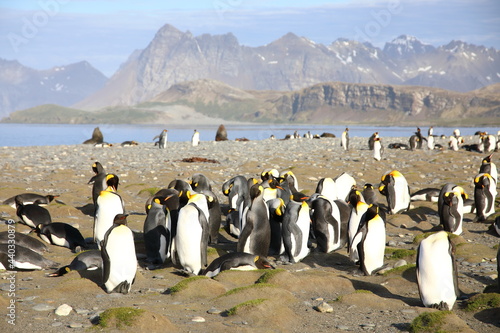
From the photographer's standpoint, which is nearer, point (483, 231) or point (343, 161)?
point (483, 231)

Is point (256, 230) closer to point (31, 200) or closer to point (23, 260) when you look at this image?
point (23, 260)

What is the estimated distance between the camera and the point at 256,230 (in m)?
8.04

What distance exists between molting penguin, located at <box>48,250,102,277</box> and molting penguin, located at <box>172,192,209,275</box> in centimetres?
111

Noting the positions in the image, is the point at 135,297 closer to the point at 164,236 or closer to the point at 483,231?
the point at 164,236

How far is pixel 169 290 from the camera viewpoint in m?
6.34

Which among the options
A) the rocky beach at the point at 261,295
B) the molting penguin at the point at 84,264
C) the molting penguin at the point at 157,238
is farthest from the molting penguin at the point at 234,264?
the molting penguin at the point at 84,264

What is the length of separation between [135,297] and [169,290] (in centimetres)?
43

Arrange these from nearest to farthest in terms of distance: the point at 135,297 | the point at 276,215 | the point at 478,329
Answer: the point at 478,329 → the point at 135,297 → the point at 276,215

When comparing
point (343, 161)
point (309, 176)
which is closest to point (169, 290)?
point (309, 176)

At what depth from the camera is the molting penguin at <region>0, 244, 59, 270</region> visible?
22.1 ft

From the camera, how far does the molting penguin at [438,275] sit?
587 centimetres

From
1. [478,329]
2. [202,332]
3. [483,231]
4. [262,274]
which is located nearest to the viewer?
[202,332]

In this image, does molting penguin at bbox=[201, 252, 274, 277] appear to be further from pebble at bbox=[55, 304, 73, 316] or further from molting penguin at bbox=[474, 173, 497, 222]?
molting penguin at bbox=[474, 173, 497, 222]

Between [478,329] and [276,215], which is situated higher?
[276,215]
